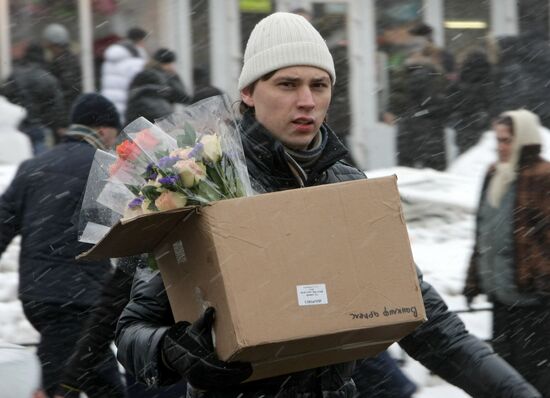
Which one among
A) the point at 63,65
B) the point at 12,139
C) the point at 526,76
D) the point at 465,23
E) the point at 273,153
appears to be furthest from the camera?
the point at 465,23

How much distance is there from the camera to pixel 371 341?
3293 millimetres

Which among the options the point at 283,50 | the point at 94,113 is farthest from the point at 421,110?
the point at 283,50

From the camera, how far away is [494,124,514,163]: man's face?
7.96m

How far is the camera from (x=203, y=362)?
319 cm

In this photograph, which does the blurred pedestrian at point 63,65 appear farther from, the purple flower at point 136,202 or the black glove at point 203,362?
the black glove at point 203,362

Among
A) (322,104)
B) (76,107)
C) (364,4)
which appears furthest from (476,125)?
(322,104)

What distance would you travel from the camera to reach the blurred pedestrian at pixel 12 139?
40.7 ft

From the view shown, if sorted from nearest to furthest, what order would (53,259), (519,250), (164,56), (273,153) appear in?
1. (273,153)
2. (53,259)
3. (519,250)
4. (164,56)

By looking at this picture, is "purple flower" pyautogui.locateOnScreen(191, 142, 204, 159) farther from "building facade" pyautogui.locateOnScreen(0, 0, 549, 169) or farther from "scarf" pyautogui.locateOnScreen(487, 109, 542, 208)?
"building facade" pyautogui.locateOnScreen(0, 0, 549, 169)

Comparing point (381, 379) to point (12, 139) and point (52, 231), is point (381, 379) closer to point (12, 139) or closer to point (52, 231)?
point (52, 231)

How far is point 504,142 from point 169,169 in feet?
16.8

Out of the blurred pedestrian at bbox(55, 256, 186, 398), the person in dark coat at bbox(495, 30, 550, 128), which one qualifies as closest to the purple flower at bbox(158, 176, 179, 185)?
the blurred pedestrian at bbox(55, 256, 186, 398)

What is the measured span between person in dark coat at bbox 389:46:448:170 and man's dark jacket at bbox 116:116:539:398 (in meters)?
10.2

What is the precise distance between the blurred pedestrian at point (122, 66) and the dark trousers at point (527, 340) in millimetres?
6838
